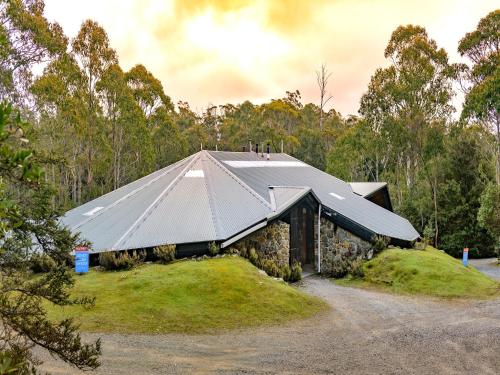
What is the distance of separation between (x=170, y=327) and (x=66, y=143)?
3113 centimetres

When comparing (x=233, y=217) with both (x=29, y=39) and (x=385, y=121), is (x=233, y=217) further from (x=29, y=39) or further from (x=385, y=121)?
(x=385, y=121)

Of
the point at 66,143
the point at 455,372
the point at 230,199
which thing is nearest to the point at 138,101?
the point at 66,143

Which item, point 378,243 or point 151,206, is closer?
point 151,206

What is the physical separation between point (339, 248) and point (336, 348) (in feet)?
35.9

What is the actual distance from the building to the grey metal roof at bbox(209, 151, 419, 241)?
0.40ft

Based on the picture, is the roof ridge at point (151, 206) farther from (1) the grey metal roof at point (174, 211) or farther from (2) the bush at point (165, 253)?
(2) the bush at point (165, 253)

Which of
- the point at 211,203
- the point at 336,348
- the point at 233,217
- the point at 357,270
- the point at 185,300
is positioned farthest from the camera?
the point at 211,203

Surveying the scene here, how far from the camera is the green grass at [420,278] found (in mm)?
17344

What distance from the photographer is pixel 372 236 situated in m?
21.9

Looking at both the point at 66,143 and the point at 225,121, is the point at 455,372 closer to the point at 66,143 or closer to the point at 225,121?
the point at 66,143

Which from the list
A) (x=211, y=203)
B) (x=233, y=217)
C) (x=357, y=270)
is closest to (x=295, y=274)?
(x=357, y=270)

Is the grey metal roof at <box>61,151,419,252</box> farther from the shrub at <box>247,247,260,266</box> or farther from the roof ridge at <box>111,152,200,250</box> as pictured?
the shrub at <box>247,247,260,266</box>

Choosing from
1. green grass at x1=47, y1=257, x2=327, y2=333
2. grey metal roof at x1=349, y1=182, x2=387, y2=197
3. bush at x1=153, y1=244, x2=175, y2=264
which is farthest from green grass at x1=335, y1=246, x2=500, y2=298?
grey metal roof at x1=349, y1=182, x2=387, y2=197

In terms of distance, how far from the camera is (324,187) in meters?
28.6
